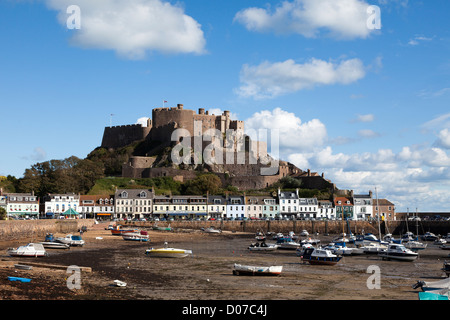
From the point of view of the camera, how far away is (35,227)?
169 feet

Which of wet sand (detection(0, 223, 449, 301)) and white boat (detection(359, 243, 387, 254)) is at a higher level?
wet sand (detection(0, 223, 449, 301))

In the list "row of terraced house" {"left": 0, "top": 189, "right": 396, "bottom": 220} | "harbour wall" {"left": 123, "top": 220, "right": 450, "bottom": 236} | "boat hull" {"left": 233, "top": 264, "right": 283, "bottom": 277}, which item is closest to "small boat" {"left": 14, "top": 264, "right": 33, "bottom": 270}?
"boat hull" {"left": 233, "top": 264, "right": 283, "bottom": 277}

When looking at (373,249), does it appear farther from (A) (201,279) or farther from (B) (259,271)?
(A) (201,279)

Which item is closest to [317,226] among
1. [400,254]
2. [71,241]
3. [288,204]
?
[288,204]

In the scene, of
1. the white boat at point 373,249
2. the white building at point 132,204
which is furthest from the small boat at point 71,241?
the white building at point 132,204

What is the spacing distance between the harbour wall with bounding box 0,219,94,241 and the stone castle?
3734 cm

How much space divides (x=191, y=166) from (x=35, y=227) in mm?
53016

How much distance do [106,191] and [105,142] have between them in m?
31.8

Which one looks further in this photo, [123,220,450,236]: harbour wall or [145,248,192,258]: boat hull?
[123,220,450,236]: harbour wall

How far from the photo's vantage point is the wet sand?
67.3 feet

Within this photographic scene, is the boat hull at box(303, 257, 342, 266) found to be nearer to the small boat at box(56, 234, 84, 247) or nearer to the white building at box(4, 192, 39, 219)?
the small boat at box(56, 234, 84, 247)

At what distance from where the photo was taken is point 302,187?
10094 centimetres

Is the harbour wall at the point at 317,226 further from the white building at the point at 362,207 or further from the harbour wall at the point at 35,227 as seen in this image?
the harbour wall at the point at 35,227

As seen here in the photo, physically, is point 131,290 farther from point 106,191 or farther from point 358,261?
point 106,191
